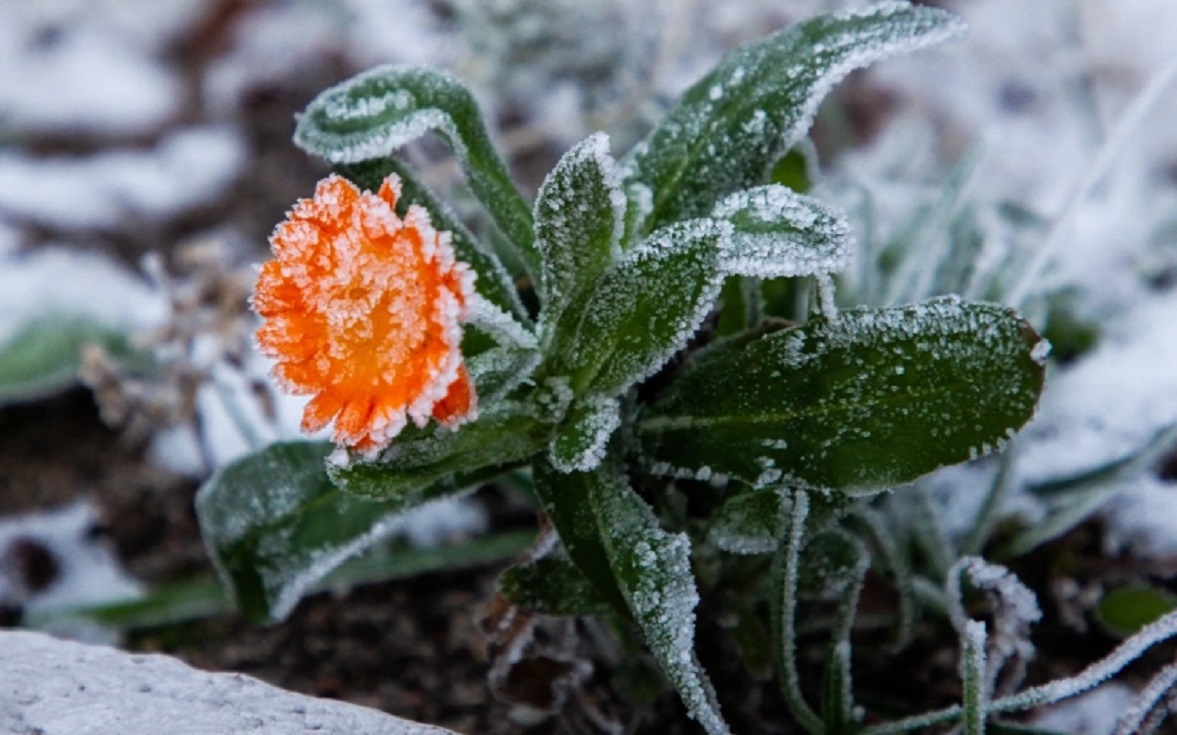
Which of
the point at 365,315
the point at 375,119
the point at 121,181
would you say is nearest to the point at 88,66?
the point at 121,181

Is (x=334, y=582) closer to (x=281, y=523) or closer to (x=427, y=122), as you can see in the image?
(x=281, y=523)

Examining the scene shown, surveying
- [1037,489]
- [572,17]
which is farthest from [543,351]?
[572,17]

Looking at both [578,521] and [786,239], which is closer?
[786,239]

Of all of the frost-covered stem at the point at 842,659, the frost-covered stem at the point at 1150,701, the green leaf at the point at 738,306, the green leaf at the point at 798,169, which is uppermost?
the green leaf at the point at 798,169

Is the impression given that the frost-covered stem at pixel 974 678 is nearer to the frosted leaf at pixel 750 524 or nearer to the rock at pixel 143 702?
the frosted leaf at pixel 750 524

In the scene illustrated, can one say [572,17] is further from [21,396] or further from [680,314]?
[680,314]

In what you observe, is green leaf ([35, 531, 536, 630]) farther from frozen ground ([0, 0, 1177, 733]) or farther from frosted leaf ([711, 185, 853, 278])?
frosted leaf ([711, 185, 853, 278])

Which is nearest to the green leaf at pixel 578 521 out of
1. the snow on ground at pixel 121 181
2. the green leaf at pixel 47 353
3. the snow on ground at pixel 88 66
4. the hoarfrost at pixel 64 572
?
the hoarfrost at pixel 64 572
